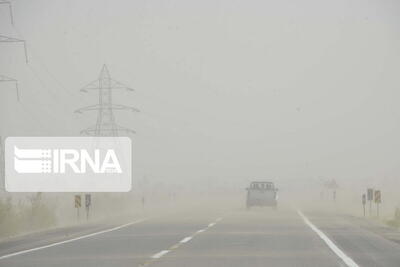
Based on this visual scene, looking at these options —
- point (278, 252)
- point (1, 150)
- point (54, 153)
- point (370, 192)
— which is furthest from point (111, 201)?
point (278, 252)

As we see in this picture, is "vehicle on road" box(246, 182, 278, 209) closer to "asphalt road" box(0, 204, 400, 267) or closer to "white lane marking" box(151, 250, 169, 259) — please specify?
"asphalt road" box(0, 204, 400, 267)

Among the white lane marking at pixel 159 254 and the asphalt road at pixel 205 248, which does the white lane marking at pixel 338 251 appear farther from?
the white lane marking at pixel 159 254

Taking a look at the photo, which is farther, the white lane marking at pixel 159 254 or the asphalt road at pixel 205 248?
the white lane marking at pixel 159 254

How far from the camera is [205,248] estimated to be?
71.0 feet

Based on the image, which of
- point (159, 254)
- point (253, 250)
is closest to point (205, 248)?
point (253, 250)

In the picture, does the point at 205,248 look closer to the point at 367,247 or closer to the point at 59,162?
the point at 367,247

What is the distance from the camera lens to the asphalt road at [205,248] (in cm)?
1797

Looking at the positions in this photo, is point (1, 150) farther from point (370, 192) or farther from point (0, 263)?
point (370, 192)

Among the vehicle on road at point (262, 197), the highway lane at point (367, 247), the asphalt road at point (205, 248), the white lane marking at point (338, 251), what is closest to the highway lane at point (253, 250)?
the asphalt road at point (205, 248)

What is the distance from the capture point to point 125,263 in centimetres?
1761

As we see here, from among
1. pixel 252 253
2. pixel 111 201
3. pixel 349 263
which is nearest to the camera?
pixel 349 263

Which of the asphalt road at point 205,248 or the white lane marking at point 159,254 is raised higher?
the white lane marking at point 159,254

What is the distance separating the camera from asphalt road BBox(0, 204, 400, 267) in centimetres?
1797

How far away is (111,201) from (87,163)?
4.57 metres
